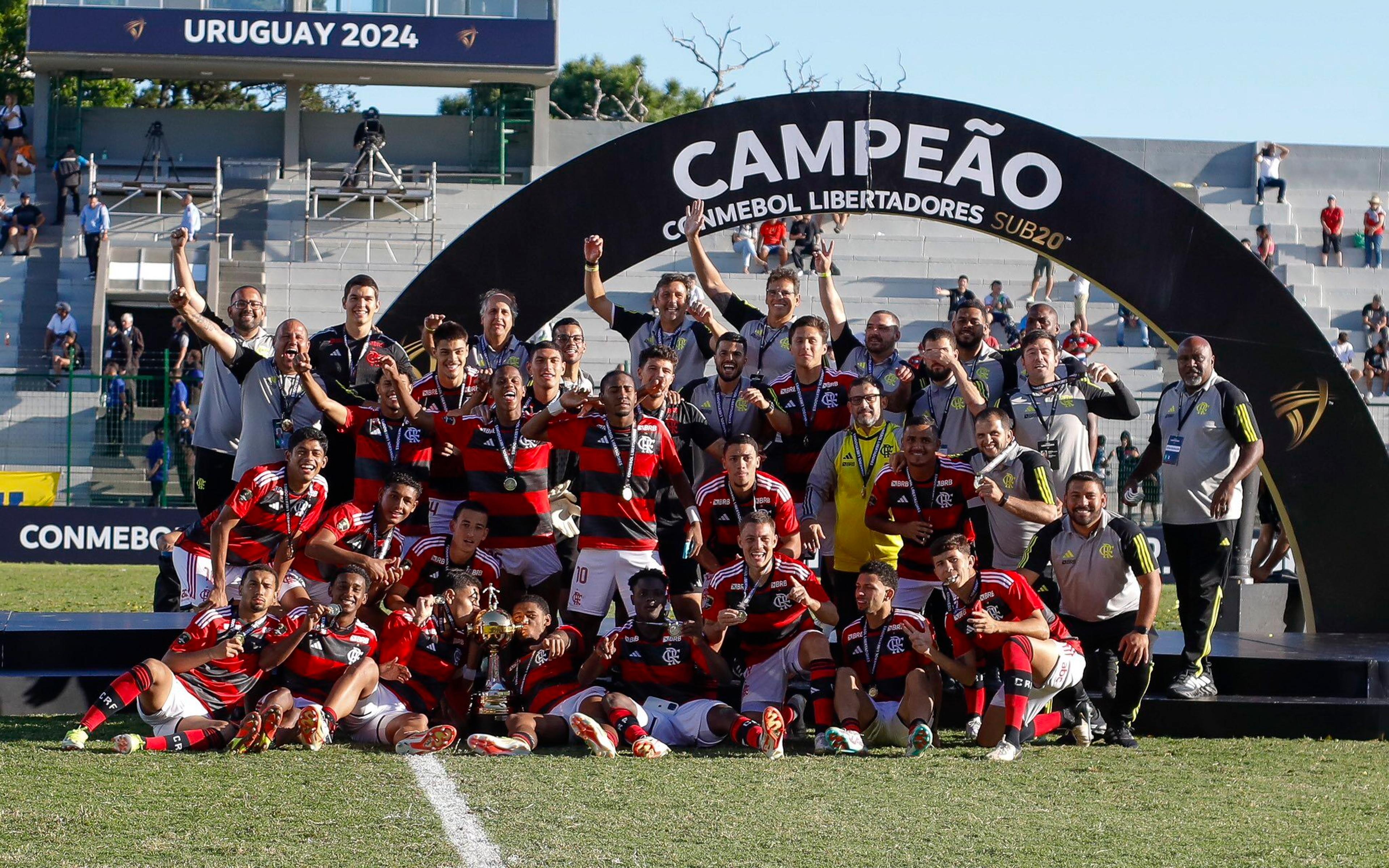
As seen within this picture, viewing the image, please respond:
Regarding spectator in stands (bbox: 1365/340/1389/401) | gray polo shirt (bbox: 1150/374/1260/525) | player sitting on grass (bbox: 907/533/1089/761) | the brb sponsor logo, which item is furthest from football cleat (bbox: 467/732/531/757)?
spectator in stands (bbox: 1365/340/1389/401)

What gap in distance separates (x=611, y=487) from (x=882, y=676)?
1.57 m

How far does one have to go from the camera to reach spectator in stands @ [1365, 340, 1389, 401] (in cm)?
2228

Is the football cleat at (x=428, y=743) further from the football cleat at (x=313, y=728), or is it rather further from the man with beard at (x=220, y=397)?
the man with beard at (x=220, y=397)

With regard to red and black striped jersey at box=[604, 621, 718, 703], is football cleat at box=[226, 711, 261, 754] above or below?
below

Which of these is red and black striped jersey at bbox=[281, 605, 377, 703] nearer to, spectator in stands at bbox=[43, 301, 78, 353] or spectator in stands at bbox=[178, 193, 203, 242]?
spectator in stands at bbox=[43, 301, 78, 353]

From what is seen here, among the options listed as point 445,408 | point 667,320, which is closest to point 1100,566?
point 667,320

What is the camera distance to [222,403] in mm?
8234

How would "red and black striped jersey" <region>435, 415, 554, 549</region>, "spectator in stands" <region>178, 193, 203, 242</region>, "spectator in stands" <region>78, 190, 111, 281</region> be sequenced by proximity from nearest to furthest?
"red and black striped jersey" <region>435, 415, 554, 549</region> < "spectator in stands" <region>78, 190, 111, 281</region> < "spectator in stands" <region>178, 193, 203, 242</region>

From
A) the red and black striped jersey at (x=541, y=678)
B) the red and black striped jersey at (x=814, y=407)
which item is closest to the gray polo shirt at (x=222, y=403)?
the red and black striped jersey at (x=541, y=678)

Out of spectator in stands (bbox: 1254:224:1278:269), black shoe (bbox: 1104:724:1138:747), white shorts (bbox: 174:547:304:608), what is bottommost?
black shoe (bbox: 1104:724:1138:747)

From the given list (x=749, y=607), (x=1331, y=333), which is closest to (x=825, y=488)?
(x=749, y=607)

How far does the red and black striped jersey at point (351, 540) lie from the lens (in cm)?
744

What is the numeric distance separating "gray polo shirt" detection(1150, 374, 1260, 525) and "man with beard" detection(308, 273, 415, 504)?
397 cm

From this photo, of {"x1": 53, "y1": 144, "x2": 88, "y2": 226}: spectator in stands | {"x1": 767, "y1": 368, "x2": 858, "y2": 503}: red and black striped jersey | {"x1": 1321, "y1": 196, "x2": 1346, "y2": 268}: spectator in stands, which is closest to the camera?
{"x1": 767, "y1": 368, "x2": 858, "y2": 503}: red and black striped jersey
